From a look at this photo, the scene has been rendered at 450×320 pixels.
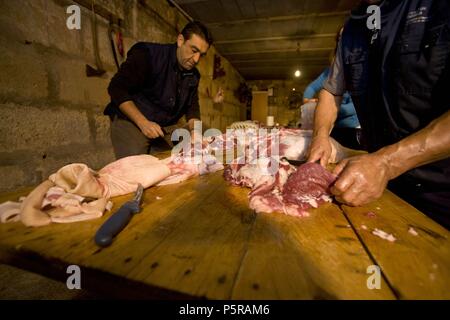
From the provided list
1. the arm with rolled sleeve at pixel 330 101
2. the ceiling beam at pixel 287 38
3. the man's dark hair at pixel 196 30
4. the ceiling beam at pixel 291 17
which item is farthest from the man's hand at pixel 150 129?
the ceiling beam at pixel 287 38

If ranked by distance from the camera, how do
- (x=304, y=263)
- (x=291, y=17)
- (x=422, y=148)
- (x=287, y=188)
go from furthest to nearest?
(x=291, y=17) < (x=287, y=188) < (x=422, y=148) < (x=304, y=263)

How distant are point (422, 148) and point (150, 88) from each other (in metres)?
2.95

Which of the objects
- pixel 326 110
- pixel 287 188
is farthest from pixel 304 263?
pixel 326 110

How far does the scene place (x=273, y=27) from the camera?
595cm

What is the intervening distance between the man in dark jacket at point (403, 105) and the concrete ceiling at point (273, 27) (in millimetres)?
3868

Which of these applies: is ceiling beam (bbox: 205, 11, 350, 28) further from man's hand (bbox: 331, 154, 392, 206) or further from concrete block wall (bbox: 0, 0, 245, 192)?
man's hand (bbox: 331, 154, 392, 206)

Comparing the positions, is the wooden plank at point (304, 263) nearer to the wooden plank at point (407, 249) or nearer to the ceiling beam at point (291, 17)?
the wooden plank at point (407, 249)

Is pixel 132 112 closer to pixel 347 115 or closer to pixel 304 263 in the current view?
pixel 304 263

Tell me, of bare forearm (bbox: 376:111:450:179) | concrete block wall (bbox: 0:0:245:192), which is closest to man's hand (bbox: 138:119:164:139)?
concrete block wall (bbox: 0:0:245:192)

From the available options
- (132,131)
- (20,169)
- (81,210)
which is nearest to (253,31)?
(132,131)

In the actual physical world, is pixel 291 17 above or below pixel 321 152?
above

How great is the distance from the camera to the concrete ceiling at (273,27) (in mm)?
4820

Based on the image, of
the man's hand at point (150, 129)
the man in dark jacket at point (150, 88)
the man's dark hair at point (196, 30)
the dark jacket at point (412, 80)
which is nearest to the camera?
the dark jacket at point (412, 80)

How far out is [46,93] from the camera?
94.6 inches
